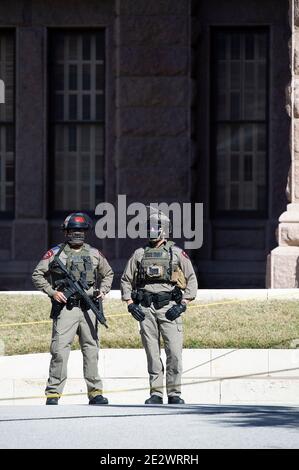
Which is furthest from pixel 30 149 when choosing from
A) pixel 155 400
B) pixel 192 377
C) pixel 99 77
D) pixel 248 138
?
pixel 155 400

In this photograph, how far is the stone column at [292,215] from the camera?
19.3 m

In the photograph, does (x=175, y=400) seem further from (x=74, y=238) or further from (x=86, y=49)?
(x=86, y=49)

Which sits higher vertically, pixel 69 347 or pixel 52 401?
pixel 69 347

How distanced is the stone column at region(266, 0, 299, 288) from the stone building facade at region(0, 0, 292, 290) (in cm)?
306

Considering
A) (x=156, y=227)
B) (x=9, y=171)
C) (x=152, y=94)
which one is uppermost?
(x=152, y=94)

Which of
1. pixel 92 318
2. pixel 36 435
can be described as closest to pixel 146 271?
pixel 92 318

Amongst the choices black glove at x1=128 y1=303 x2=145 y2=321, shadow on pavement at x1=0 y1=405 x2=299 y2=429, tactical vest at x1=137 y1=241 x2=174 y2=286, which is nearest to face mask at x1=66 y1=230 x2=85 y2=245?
tactical vest at x1=137 y1=241 x2=174 y2=286

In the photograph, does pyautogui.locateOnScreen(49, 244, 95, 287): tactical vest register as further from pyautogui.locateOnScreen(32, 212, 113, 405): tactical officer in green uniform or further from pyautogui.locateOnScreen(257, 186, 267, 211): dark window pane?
pyautogui.locateOnScreen(257, 186, 267, 211): dark window pane

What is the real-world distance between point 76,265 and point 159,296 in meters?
0.88

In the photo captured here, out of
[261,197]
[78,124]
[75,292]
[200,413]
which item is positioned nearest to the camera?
[200,413]

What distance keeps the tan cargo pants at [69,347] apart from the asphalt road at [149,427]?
108cm

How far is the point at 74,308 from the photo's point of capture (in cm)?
1395

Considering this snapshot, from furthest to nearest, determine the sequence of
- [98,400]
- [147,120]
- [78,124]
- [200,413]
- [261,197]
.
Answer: [78,124], [261,197], [147,120], [98,400], [200,413]

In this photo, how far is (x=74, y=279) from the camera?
45.8ft
